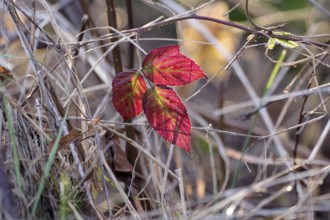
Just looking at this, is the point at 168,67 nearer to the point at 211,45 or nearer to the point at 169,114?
the point at 169,114

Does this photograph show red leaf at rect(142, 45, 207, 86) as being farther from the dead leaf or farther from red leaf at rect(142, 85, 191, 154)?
the dead leaf

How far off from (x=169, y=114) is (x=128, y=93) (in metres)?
0.08

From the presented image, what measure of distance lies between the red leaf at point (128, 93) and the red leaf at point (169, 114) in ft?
0.08

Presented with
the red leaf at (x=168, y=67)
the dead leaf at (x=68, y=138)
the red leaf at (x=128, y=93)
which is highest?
the red leaf at (x=168, y=67)

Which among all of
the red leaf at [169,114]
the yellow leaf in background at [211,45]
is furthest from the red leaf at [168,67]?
the yellow leaf in background at [211,45]

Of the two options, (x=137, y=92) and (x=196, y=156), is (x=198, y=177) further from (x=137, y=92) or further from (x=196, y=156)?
(x=137, y=92)

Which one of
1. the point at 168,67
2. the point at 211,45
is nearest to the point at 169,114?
the point at 168,67

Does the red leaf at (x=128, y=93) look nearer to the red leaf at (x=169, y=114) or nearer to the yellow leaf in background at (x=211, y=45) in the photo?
the red leaf at (x=169, y=114)

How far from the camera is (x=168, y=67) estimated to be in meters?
0.99

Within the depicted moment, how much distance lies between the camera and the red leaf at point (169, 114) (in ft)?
3.19

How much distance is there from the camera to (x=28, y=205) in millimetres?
888

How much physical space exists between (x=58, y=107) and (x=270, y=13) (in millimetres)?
1309

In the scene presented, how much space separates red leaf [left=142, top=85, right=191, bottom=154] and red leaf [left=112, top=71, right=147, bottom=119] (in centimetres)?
3

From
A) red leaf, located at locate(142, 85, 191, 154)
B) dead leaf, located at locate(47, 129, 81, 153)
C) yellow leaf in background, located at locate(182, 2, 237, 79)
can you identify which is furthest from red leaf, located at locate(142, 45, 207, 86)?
yellow leaf in background, located at locate(182, 2, 237, 79)
